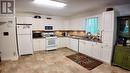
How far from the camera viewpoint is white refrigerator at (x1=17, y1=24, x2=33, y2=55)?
481 cm

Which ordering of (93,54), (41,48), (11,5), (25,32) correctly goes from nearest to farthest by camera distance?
1. (11,5)
2. (93,54)
3. (25,32)
4. (41,48)

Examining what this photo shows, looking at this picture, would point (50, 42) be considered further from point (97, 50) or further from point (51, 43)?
point (97, 50)

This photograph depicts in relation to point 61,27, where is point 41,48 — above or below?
below

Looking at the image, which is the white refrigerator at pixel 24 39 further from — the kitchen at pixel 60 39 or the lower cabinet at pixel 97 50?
the lower cabinet at pixel 97 50

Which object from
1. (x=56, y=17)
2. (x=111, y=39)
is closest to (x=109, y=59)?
(x=111, y=39)

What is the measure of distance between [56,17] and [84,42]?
3.02m

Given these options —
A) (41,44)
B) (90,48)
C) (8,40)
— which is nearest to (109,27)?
(90,48)

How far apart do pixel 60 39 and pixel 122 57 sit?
406 centimetres

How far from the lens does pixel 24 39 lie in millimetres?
4922

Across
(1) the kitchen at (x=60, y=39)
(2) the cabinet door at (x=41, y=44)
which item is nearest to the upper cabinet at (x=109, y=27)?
(1) the kitchen at (x=60, y=39)

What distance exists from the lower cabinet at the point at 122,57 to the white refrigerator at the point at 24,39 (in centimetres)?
406

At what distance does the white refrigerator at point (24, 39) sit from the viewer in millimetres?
4811

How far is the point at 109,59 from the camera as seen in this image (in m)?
3.73

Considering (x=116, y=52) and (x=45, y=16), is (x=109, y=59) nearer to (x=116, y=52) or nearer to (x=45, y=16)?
(x=116, y=52)
